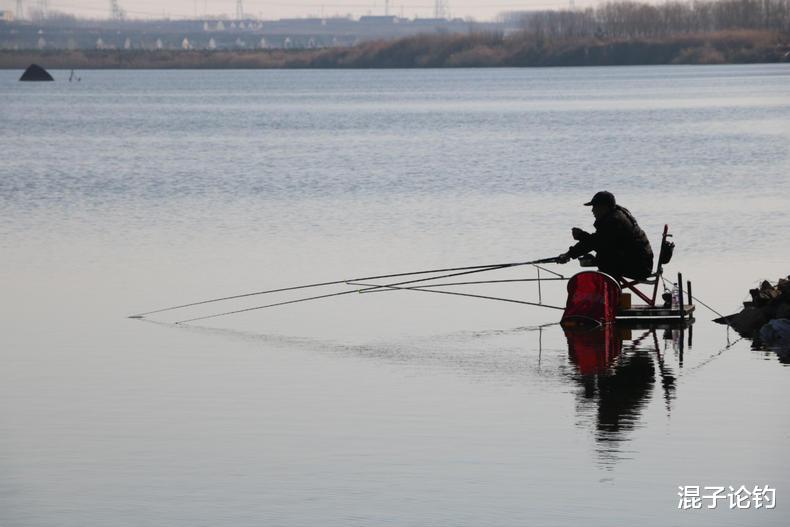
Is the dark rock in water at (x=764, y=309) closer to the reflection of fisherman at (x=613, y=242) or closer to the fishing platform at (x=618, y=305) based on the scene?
the fishing platform at (x=618, y=305)

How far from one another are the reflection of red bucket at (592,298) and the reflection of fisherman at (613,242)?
0.55 ft

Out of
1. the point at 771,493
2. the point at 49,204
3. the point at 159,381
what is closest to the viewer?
the point at 771,493

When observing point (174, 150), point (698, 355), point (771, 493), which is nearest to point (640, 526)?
point (771, 493)

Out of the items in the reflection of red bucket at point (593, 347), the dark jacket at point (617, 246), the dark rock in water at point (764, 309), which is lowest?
the reflection of red bucket at point (593, 347)

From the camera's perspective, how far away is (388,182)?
4212 centimetres

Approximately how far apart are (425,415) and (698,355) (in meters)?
3.70

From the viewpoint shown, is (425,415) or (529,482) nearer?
(529,482)

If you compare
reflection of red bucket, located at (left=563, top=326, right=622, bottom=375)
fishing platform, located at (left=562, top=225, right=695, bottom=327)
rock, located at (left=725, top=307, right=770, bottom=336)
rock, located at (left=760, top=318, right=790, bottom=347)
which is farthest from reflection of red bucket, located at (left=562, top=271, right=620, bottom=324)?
rock, located at (left=760, top=318, right=790, bottom=347)

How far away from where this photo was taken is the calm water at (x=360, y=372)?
10508mm

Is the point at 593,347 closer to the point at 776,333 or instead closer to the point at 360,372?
the point at 776,333

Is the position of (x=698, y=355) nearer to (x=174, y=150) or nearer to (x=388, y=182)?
(x=388, y=182)

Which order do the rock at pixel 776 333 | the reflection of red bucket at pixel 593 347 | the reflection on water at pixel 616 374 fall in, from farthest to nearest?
the rock at pixel 776 333, the reflection of red bucket at pixel 593 347, the reflection on water at pixel 616 374

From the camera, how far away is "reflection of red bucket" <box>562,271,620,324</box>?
16516 millimetres

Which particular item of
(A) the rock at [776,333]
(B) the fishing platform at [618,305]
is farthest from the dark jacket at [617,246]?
(A) the rock at [776,333]
